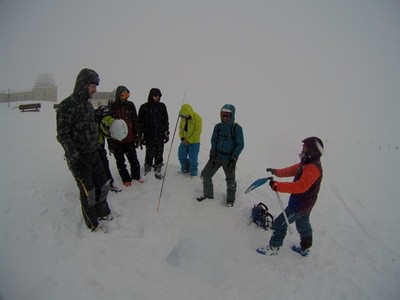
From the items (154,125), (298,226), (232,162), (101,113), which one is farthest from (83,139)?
(298,226)

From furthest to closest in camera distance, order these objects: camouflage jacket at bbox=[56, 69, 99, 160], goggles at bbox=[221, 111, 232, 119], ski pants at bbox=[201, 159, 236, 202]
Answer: ski pants at bbox=[201, 159, 236, 202], goggles at bbox=[221, 111, 232, 119], camouflage jacket at bbox=[56, 69, 99, 160]

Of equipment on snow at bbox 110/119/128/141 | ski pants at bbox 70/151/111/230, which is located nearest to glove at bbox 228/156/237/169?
equipment on snow at bbox 110/119/128/141

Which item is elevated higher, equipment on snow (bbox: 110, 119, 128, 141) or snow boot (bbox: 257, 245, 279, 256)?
equipment on snow (bbox: 110, 119, 128, 141)

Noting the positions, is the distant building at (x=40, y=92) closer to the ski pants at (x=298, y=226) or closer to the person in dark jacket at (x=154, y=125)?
the person in dark jacket at (x=154, y=125)

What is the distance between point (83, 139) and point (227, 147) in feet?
10.3

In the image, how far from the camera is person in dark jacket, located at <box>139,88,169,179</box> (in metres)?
6.51

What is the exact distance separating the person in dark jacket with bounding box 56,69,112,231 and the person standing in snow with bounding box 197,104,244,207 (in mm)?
2666

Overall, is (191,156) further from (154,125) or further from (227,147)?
(227,147)

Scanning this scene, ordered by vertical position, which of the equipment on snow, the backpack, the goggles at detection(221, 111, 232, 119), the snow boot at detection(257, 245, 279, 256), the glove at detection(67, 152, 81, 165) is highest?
the goggles at detection(221, 111, 232, 119)

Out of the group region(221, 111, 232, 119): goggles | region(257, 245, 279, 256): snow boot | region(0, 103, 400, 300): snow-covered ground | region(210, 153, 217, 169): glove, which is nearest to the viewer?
region(0, 103, 400, 300): snow-covered ground

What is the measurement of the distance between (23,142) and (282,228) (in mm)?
9764

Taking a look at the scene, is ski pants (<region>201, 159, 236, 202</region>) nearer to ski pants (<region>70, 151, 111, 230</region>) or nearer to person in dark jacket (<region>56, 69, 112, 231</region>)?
ski pants (<region>70, 151, 111, 230</region>)

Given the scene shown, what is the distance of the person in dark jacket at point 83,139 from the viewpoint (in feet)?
13.2

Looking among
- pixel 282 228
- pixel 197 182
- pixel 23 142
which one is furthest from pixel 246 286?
pixel 23 142
